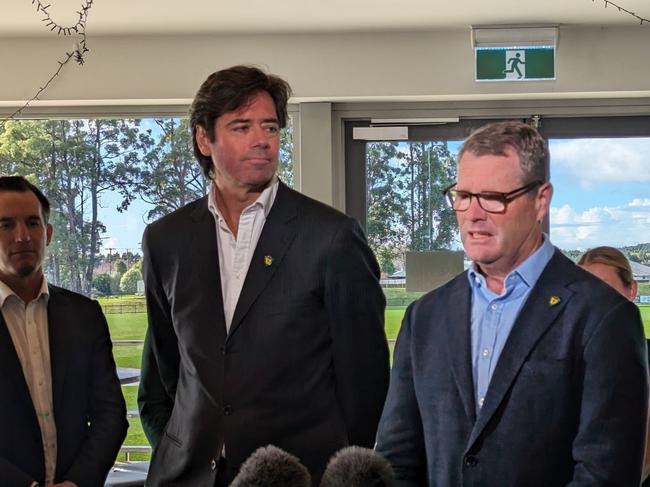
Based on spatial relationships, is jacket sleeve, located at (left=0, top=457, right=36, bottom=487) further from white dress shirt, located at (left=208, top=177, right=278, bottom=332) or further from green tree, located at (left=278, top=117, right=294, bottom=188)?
green tree, located at (left=278, top=117, right=294, bottom=188)

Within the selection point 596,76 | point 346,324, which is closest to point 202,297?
point 346,324

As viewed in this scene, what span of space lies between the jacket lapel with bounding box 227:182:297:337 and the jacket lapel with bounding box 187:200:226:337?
0.06 metres

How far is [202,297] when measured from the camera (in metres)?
2.20

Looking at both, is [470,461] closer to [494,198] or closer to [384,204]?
[494,198]

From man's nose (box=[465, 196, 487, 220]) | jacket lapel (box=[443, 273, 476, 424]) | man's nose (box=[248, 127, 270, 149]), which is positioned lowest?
jacket lapel (box=[443, 273, 476, 424])

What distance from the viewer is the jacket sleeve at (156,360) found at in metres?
2.36

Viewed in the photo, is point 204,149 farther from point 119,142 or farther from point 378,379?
A: point 119,142

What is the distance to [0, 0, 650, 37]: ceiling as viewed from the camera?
171 inches

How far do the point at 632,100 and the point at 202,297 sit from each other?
11.7 feet

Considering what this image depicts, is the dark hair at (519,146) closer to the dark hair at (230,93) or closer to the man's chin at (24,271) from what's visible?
the dark hair at (230,93)

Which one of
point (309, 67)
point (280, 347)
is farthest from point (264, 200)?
point (309, 67)

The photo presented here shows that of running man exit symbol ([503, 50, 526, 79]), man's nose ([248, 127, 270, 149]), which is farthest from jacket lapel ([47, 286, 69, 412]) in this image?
running man exit symbol ([503, 50, 526, 79])

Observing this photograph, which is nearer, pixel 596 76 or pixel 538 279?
pixel 538 279

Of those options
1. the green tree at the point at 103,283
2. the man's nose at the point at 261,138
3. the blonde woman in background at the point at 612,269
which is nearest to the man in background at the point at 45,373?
the man's nose at the point at 261,138
